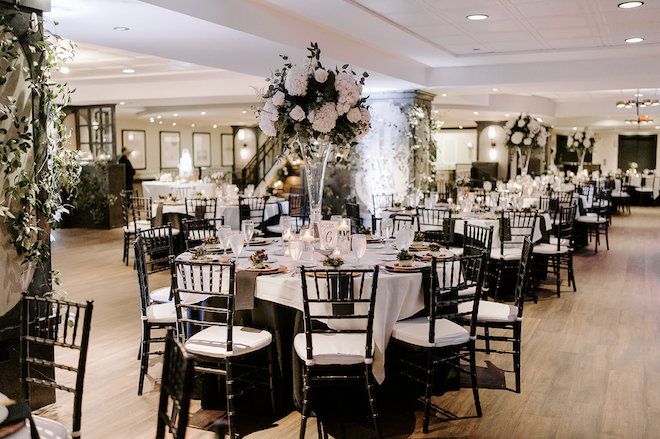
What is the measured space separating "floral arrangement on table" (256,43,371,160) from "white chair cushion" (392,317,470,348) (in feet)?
4.45

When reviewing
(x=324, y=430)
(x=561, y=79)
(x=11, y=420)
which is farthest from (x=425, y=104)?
(x=11, y=420)

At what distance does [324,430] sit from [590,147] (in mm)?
15854

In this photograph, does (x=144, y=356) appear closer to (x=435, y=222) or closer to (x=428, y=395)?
(x=428, y=395)

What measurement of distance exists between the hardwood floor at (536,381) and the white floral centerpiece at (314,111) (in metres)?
1.70

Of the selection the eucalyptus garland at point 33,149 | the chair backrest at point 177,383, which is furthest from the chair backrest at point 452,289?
the eucalyptus garland at point 33,149

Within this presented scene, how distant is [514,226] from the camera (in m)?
6.86

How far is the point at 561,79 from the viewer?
336 inches

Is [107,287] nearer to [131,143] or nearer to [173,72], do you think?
[173,72]

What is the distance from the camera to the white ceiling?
16.2 ft

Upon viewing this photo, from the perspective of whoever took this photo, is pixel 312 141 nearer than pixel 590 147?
Yes

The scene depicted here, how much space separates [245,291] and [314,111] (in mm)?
1272

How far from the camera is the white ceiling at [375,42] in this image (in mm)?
4938

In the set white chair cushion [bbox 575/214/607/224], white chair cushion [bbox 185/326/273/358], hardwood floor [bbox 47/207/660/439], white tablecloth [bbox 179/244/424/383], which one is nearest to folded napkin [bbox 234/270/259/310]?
white tablecloth [bbox 179/244/424/383]

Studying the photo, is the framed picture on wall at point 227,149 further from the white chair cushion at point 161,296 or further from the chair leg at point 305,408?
the chair leg at point 305,408
